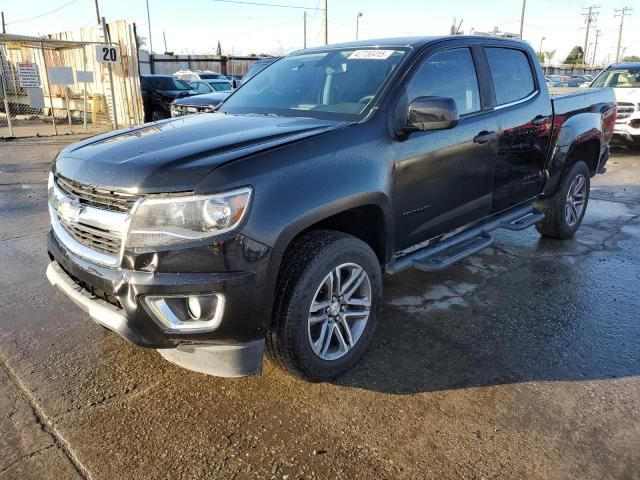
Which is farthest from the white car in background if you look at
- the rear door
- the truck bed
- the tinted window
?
the tinted window

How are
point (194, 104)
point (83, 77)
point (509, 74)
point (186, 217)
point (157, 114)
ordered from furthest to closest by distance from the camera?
point (157, 114)
point (83, 77)
point (194, 104)
point (509, 74)
point (186, 217)

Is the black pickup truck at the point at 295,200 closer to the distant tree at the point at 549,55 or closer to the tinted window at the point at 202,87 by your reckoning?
the tinted window at the point at 202,87

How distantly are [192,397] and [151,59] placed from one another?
27091 millimetres

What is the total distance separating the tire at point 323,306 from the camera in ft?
8.36

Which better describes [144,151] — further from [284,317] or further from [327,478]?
[327,478]

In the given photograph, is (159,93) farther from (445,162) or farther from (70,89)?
(445,162)

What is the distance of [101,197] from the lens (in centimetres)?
245

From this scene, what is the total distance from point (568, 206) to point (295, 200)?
12.7ft

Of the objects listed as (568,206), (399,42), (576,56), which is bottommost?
(568,206)

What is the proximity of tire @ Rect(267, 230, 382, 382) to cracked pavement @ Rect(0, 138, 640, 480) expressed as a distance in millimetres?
189

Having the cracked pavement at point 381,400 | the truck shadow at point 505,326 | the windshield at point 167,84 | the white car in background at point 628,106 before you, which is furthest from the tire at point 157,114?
the truck shadow at point 505,326

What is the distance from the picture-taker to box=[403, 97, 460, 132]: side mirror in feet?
9.64

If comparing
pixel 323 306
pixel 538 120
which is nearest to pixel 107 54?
pixel 538 120

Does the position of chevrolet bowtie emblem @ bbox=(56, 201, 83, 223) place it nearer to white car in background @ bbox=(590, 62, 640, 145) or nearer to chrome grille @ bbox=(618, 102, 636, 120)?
white car in background @ bbox=(590, 62, 640, 145)
